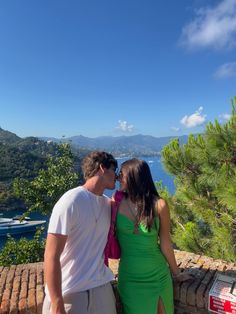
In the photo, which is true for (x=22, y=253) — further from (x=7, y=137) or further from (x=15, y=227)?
(x=7, y=137)

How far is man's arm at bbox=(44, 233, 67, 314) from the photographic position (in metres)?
1.55

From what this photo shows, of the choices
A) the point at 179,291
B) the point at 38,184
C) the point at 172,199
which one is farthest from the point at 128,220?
the point at 38,184

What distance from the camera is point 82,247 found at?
173 cm

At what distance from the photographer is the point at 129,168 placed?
1.98 m

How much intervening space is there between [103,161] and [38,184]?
639 cm

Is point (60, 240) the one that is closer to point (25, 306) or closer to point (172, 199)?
point (25, 306)

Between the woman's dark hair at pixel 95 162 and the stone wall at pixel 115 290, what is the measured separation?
0.93 metres

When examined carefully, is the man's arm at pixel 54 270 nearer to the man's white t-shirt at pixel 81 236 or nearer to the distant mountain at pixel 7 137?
the man's white t-shirt at pixel 81 236

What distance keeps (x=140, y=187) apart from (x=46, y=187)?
617cm

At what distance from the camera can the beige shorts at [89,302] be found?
1.67 m

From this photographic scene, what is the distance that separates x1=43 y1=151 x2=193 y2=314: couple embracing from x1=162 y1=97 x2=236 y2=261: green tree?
5.09ft

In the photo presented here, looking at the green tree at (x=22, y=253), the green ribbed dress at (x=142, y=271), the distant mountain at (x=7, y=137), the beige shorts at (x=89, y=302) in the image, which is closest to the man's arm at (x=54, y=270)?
the beige shorts at (x=89, y=302)

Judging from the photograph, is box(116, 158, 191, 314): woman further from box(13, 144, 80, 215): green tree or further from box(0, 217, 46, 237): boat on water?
box(0, 217, 46, 237): boat on water

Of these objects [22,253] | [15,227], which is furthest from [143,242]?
[15,227]
